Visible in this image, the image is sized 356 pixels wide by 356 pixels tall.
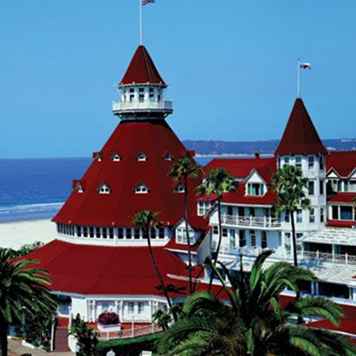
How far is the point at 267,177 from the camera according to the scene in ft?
200

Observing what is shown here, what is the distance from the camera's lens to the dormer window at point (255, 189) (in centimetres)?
6119

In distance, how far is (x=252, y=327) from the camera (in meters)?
27.2

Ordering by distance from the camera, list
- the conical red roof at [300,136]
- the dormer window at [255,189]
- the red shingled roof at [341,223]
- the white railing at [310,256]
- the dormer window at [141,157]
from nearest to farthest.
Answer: the white railing at [310,256] → the red shingled roof at [341,223] → the conical red roof at [300,136] → the dormer window at [255,189] → the dormer window at [141,157]

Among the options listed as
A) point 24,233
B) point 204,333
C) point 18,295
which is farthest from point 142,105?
point 24,233

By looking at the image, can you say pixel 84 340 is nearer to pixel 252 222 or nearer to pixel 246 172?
pixel 252 222

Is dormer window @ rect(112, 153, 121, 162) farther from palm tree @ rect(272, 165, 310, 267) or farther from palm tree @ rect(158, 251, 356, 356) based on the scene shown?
palm tree @ rect(158, 251, 356, 356)

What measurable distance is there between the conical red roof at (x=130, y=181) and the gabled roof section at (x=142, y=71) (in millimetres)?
3503

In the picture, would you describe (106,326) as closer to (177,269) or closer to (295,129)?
(177,269)

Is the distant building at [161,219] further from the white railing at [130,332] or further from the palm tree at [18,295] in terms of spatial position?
the palm tree at [18,295]

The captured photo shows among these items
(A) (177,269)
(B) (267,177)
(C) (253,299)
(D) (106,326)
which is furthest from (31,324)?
(C) (253,299)

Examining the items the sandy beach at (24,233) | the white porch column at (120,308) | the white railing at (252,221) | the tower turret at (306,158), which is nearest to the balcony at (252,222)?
the white railing at (252,221)

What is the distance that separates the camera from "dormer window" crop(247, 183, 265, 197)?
201 feet

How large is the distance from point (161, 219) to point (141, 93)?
13.4m

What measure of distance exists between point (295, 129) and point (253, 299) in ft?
106
